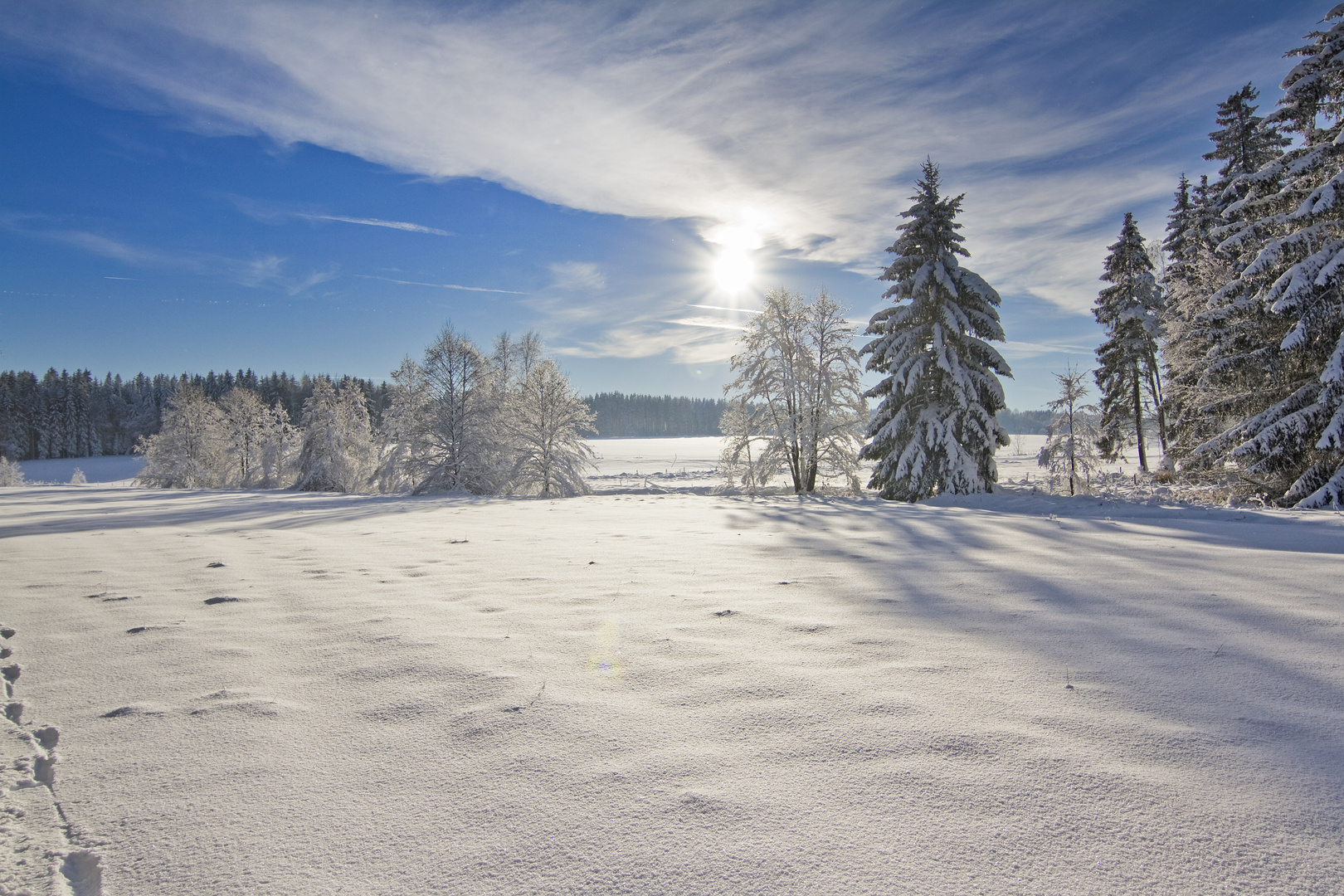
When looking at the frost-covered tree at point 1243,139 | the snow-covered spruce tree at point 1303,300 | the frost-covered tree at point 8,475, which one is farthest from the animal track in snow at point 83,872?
the frost-covered tree at point 8,475

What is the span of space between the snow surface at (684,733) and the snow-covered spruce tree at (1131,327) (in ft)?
82.7

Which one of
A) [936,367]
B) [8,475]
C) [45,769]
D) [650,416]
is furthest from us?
[650,416]

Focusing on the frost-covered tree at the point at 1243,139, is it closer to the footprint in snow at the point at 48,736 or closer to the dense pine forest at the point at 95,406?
the footprint in snow at the point at 48,736

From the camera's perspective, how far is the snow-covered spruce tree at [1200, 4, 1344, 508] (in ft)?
31.2

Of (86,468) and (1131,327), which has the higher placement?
(1131,327)

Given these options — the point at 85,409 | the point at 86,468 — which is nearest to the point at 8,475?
the point at 86,468

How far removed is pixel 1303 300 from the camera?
9602 mm

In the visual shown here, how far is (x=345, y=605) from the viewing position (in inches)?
133

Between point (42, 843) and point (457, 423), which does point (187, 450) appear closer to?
point (457, 423)

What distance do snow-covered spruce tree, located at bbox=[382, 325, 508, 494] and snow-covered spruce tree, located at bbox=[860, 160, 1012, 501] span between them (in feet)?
44.8

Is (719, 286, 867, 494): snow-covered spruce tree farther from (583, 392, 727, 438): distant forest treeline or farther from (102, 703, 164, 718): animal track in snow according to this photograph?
(583, 392, 727, 438): distant forest treeline

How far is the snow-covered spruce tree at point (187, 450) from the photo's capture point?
31.8 meters

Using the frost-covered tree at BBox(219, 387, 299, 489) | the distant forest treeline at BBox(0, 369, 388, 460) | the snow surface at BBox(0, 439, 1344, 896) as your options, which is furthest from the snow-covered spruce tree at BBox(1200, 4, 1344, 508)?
the distant forest treeline at BBox(0, 369, 388, 460)

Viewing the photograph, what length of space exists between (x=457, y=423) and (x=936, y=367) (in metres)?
16.5
